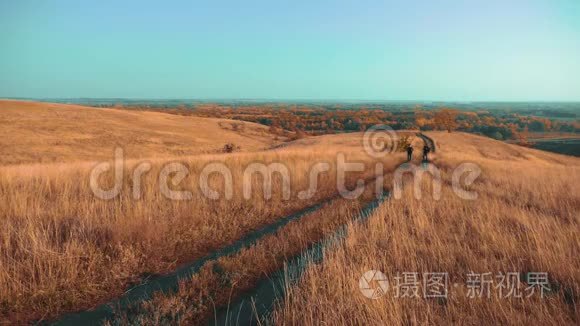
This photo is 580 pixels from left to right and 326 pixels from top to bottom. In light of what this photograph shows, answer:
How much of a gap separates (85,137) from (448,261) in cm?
A: 3288

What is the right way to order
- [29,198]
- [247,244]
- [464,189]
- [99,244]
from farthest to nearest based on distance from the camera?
[464,189], [29,198], [247,244], [99,244]

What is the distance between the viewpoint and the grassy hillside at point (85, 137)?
2427cm

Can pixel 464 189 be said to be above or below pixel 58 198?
below

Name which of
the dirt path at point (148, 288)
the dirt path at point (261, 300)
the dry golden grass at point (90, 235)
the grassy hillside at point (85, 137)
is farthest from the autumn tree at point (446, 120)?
the dirt path at point (261, 300)

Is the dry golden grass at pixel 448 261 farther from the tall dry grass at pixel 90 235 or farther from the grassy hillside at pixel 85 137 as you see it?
the grassy hillside at pixel 85 137

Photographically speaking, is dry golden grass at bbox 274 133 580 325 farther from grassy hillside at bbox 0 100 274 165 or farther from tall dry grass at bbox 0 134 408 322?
grassy hillside at bbox 0 100 274 165

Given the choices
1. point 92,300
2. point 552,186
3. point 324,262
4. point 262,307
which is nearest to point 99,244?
point 92,300

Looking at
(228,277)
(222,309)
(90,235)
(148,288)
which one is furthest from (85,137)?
(222,309)

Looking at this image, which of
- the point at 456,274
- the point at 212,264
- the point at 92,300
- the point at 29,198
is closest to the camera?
the point at 92,300

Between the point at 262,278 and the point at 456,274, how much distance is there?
2271mm

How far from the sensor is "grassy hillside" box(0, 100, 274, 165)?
2427 cm

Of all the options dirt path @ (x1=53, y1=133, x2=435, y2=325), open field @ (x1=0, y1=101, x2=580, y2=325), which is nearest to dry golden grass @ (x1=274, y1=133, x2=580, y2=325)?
open field @ (x1=0, y1=101, x2=580, y2=325)

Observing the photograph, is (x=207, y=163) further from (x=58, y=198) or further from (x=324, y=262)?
(x=324, y=262)

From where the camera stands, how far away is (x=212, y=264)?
14.7 ft
